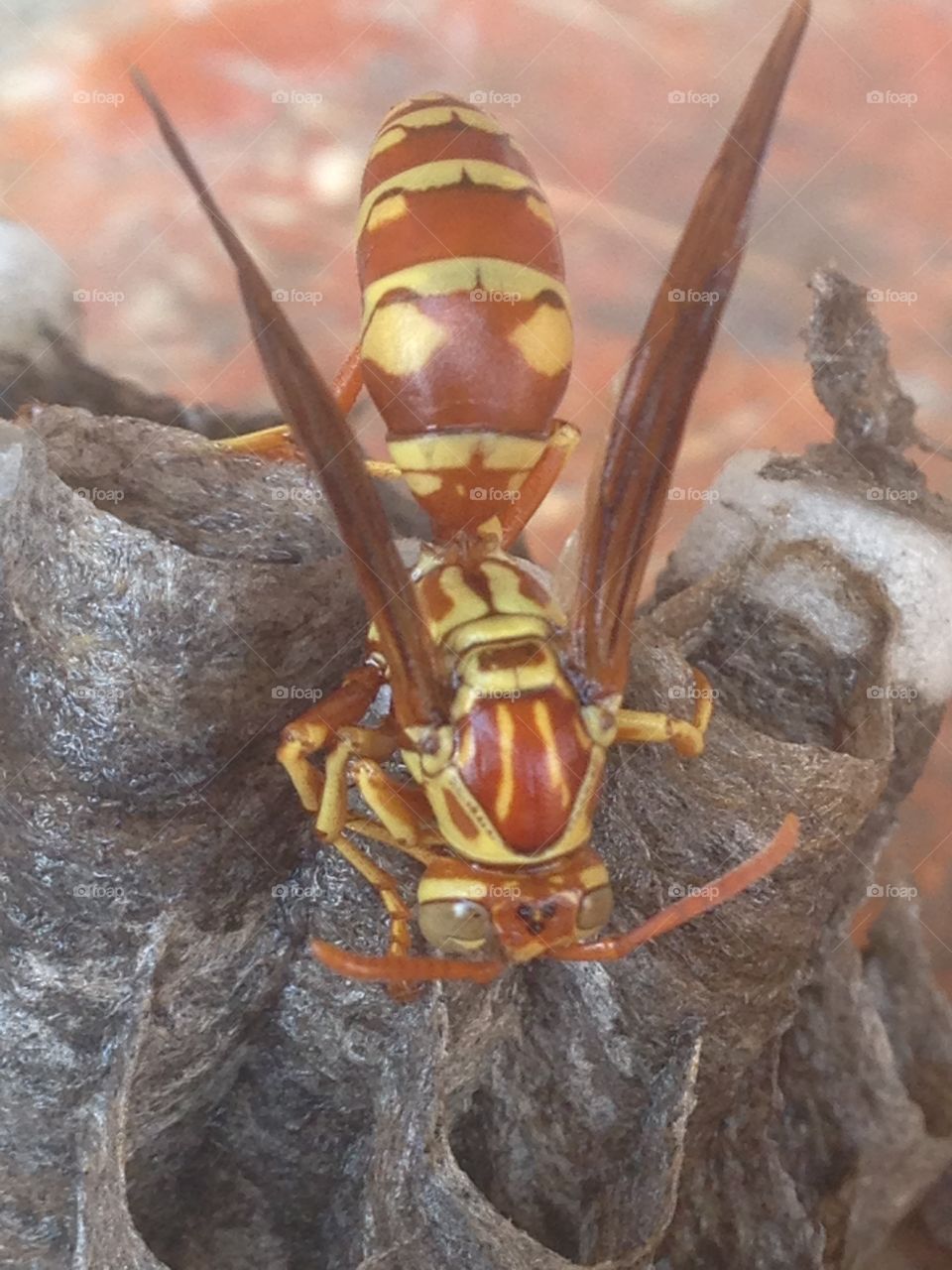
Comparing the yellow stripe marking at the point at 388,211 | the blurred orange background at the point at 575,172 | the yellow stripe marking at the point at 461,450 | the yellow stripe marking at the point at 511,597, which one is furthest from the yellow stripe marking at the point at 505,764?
the blurred orange background at the point at 575,172

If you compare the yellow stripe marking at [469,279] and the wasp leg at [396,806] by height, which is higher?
the yellow stripe marking at [469,279]

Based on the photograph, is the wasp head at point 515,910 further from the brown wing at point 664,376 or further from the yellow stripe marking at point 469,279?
the yellow stripe marking at point 469,279

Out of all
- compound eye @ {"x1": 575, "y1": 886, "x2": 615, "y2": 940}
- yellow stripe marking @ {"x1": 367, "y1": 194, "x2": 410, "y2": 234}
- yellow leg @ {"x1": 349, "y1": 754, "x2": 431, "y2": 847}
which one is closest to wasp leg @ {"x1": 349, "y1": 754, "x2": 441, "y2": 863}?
yellow leg @ {"x1": 349, "y1": 754, "x2": 431, "y2": 847}

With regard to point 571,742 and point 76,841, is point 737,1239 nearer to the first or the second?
point 571,742

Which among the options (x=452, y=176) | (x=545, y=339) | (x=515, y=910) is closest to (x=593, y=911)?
(x=515, y=910)

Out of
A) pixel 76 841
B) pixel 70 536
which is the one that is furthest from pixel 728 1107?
pixel 70 536

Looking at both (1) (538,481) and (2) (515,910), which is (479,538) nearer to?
(1) (538,481)

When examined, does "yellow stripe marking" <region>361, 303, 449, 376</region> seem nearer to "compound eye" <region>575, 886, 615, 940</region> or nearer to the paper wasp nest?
the paper wasp nest
